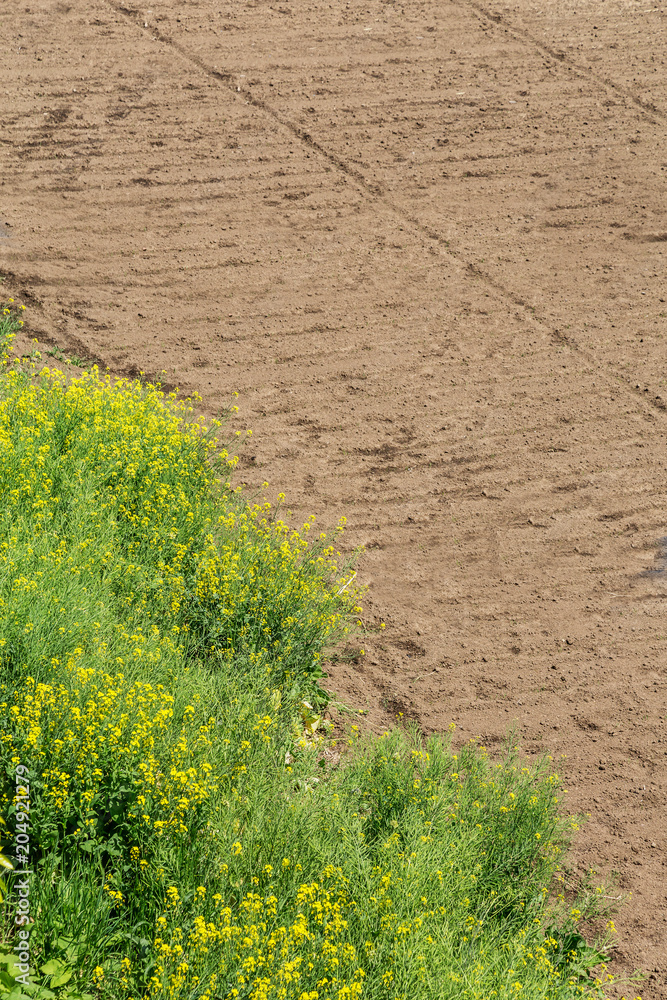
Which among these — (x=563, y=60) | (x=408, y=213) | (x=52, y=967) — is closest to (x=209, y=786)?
(x=52, y=967)

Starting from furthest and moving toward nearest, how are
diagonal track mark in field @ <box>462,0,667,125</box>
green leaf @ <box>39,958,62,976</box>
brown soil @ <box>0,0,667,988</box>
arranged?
diagonal track mark in field @ <box>462,0,667,125</box>
brown soil @ <box>0,0,667,988</box>
green leaf @ <box>39,958,62,976</box>

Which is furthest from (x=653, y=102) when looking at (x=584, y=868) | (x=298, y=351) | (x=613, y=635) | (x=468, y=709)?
(x=584, y=868)

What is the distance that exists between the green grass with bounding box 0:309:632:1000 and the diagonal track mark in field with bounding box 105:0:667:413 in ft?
10.9

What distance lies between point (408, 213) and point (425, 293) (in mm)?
1173

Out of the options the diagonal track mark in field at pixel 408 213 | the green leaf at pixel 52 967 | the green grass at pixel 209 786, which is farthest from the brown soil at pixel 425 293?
the green leaf at pixel 52 967

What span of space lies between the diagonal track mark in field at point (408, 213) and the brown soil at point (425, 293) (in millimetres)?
28

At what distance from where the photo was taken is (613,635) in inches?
254

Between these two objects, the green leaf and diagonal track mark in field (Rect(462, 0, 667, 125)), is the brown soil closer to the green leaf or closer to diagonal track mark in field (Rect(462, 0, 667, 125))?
diagonal track mark in field (Rect(462, 0, 667, 125))

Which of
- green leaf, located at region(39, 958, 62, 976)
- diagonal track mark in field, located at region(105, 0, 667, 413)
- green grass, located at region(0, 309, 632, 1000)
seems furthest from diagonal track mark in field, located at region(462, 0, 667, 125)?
green leaf, located at region(39, 958, 62, 976)

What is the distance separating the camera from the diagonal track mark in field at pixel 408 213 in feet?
27.5

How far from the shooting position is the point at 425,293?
8.67 m

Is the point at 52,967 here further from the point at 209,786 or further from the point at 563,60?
the point at 563,60

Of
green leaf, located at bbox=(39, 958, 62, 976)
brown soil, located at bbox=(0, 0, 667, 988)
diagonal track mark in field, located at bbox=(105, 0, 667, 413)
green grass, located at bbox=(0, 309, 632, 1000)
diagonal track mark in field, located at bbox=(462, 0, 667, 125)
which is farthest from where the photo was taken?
diagonal track mark in field, located at bbox=(462, 0, 667, 125)

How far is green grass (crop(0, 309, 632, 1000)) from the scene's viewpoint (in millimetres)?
3852
